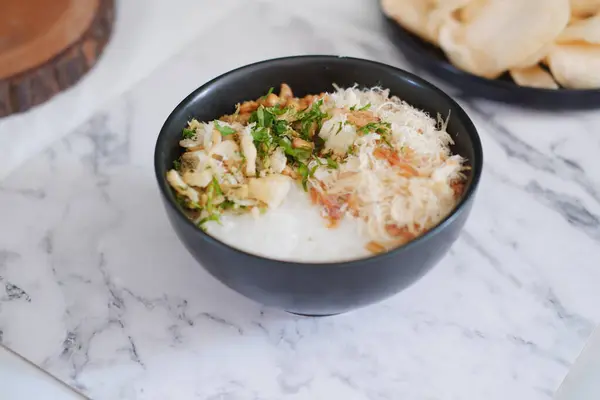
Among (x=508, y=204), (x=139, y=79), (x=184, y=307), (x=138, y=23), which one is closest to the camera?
(x=184, y=307)

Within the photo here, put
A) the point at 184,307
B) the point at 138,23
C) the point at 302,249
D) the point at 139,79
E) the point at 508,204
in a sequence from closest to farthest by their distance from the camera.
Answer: the point at 302,249 → the point at 184,307 → the point at 508,204 → the point at 139,79 → the point at 138,23

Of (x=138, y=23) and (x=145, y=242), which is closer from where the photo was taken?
(x=145, y=242)

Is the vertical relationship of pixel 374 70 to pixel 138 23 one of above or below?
above

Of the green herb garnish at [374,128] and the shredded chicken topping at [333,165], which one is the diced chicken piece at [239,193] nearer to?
the shredded chicken topping at [333,165]

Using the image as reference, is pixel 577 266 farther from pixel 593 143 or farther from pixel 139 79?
pixel 139 79

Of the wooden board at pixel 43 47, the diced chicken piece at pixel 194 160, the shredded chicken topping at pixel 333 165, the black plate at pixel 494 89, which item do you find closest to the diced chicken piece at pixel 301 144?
the shredded chicken topping at pixel 333 165

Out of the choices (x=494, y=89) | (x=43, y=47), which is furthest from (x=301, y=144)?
(x=43, y=47)

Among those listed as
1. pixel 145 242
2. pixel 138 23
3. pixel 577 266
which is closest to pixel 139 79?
pixel 138 23

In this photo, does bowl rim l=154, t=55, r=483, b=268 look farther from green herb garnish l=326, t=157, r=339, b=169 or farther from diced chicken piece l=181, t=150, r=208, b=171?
green herb garnish l=326, t=157, r=339, b=169
